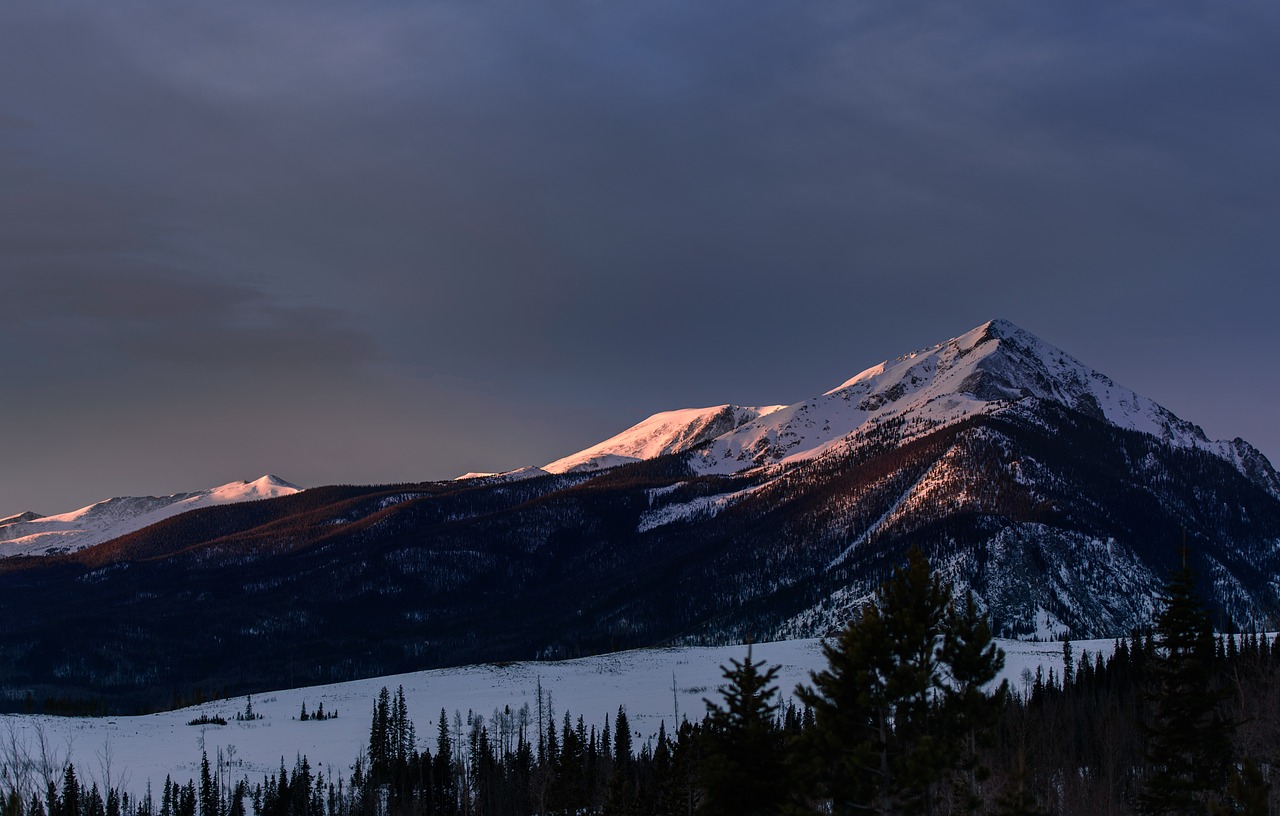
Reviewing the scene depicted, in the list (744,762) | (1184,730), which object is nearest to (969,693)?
(744,762)

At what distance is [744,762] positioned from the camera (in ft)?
105

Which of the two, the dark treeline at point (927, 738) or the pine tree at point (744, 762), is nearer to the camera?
the dark treeline at point (927, 738)

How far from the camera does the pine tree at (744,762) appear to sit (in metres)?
31.7

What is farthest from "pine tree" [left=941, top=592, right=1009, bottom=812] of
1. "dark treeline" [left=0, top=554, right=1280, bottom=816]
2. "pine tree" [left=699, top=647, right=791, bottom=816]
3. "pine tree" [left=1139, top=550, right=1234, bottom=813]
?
"pine tree" [left=1139, top=550, right=1234, bottom=813]

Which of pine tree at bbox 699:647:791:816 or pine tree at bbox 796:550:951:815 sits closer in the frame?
pine tree at bbox 796:550:951:815

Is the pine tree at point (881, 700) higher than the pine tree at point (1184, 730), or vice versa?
the pine tree at point (881, 700)

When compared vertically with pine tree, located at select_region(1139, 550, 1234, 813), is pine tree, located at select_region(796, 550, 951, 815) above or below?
above

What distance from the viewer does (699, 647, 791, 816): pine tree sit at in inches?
1249

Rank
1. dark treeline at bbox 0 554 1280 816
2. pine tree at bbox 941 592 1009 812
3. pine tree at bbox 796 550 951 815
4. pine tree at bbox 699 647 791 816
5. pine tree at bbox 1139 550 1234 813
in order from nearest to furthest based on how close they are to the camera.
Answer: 1. pine tree at bbox 796 550 951 815
2. dark treeline at bbox 0 554 1280 816
3. pine tree at bbox 941 592 1009 812
4. pine tree at bbox 699 647 791 816
5. pine tree at bbox 1139 550 1234 813

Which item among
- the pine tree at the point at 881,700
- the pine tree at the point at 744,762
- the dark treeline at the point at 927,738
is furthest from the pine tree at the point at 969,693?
the pine tree at the point at 744,762

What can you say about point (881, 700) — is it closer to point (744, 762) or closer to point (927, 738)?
point (927, 738)

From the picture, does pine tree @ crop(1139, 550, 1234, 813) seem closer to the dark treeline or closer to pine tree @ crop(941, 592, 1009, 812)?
the dark treeline

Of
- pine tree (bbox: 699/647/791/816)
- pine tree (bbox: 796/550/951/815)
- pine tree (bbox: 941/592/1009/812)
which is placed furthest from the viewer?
pine tree (bbox: 699/647/791/816)

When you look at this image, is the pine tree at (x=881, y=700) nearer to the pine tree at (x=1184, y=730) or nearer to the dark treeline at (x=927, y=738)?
the dark treeline at (x=927, y=738)
